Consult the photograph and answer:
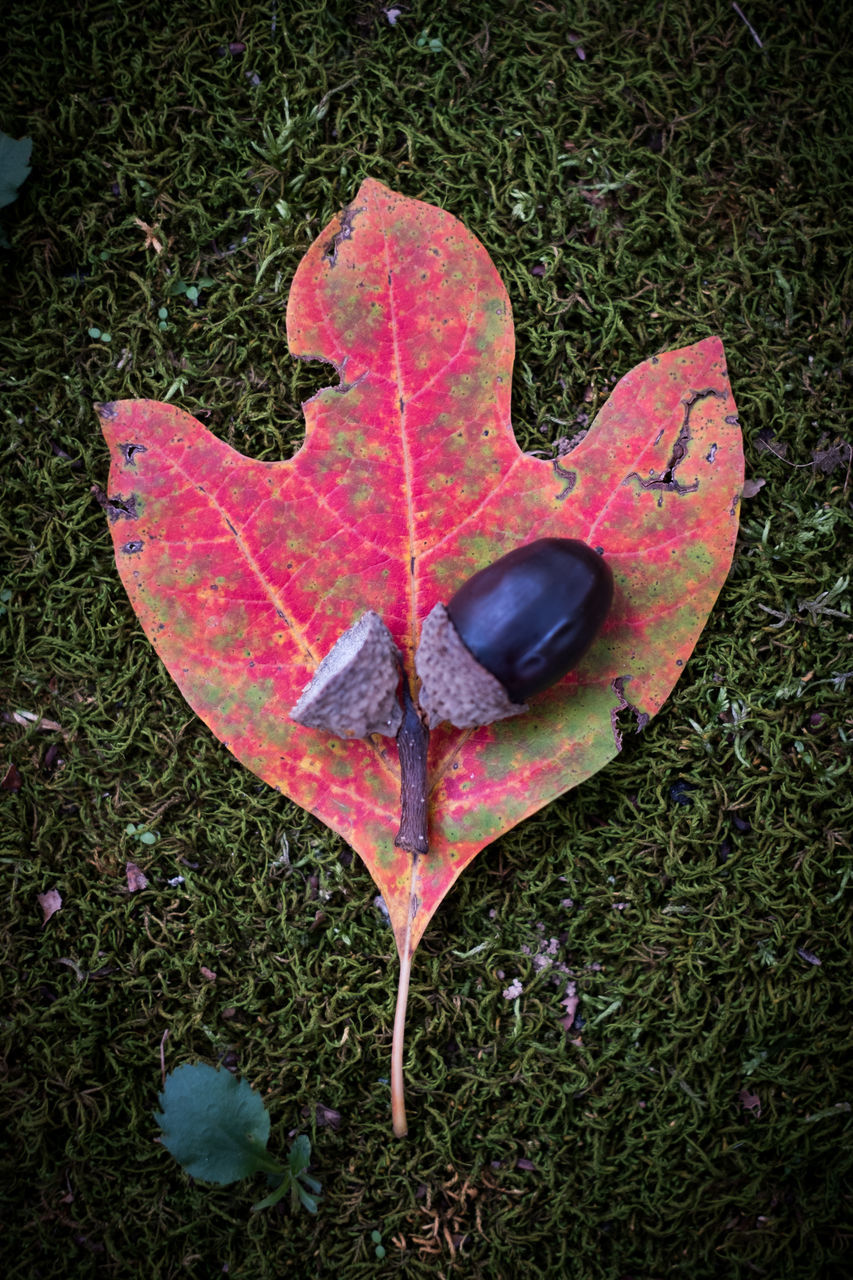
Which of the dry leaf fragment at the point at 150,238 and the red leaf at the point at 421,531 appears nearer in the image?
the red leaf at the point at 421,531

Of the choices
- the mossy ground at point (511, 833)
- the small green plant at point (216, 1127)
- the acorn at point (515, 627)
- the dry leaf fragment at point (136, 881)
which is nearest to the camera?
the acorn at point (515, 627)

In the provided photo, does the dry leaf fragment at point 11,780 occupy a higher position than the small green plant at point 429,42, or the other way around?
the small green plant at point 429,42

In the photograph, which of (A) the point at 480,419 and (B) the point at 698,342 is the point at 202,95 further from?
(B) the point at 698,342

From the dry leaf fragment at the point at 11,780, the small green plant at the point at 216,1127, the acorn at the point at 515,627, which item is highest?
the acorn at the point at 515,627

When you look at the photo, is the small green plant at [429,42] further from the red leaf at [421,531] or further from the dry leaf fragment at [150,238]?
the dry leaf fragment at [150,238]

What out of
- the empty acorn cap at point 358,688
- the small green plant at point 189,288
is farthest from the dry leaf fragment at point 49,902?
the small green plant at point 189,288

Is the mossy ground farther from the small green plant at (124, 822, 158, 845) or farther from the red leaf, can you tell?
the red leaf

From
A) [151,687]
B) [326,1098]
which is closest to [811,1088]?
[326,1098]
